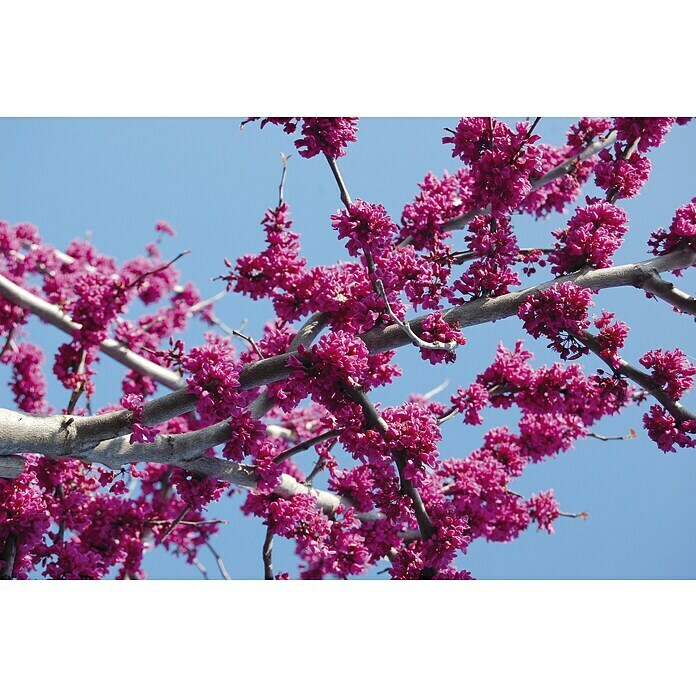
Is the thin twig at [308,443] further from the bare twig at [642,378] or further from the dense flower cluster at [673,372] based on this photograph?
the dense flower cluster at [673,372]

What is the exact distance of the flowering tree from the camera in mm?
2340

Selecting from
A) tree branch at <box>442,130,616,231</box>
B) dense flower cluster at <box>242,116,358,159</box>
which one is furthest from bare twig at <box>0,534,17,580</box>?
tree branch at <box>442,130,616,231</box>

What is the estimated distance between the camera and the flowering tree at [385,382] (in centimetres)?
234

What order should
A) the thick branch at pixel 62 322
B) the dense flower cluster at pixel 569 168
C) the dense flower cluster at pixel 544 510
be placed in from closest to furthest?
the dense flower cluster at pixel 569 168
the dense flower cluster at pixel 544 510
the thick branch at pixel 62 322

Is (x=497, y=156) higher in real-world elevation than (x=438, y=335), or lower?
higher

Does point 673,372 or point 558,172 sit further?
point 558,172

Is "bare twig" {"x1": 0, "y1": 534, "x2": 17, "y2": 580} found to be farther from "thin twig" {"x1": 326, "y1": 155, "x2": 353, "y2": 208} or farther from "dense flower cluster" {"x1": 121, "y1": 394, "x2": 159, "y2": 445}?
"thin twig" {"x1": 326, "y1": 155, "x2": 353, "y2": 208}

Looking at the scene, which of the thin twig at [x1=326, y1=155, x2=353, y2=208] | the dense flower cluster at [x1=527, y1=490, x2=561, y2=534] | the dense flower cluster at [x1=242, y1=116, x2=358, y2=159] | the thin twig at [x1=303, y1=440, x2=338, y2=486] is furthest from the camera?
Answer: the dense flower cluster at [x1=527, y1=490, x2=561, y2=534]

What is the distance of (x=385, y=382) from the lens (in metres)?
2.89

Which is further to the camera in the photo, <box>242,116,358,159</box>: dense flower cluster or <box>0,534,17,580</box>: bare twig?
<box>0,534,17,580</box>: bare twig

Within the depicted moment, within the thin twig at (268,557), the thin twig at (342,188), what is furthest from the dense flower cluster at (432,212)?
the thin twig at (268,557)

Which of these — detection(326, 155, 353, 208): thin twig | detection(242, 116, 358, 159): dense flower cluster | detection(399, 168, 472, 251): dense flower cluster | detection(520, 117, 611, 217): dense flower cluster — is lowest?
detection(326, 155, 353, 208): thin twig

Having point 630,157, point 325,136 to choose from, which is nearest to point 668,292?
point 630,157

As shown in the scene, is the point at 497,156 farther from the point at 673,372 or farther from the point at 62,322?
the point at 62,322
